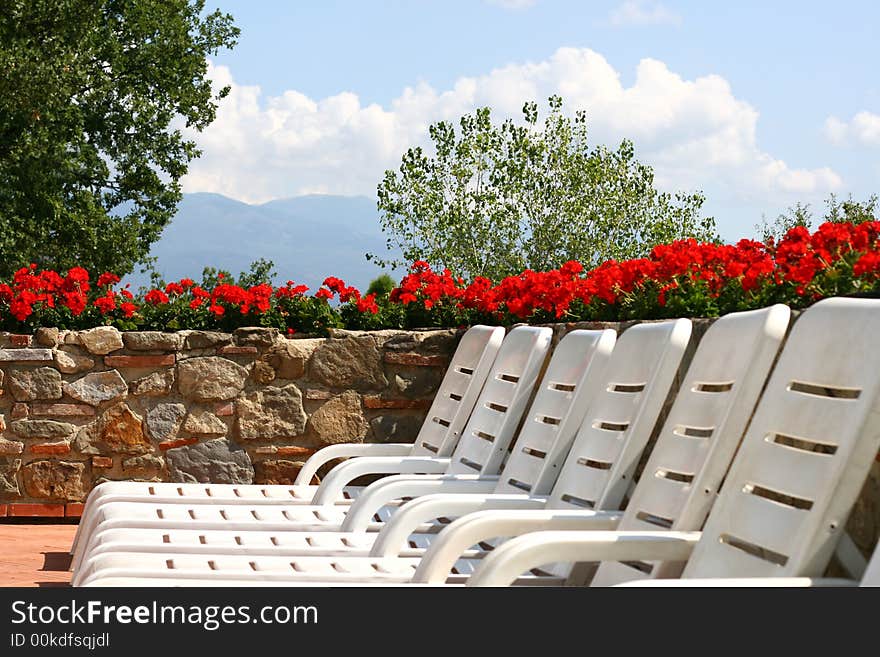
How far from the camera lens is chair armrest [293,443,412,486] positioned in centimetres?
447

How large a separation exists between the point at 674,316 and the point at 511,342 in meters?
0.60

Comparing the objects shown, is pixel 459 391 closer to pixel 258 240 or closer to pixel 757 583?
pixel 757 583

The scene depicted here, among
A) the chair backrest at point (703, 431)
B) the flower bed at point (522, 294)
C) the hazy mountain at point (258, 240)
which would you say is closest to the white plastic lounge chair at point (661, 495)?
the chair backrest at point (703, 431)

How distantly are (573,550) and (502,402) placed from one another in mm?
1762

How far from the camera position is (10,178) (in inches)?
637

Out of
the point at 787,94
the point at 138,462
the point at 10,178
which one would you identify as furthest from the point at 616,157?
the point at 138,462

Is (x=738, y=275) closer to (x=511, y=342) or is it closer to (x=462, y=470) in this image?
(x=511, y=342)

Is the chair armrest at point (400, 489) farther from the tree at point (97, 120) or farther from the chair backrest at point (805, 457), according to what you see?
the tree at point (97, 120)

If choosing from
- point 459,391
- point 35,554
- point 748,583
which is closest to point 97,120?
point 35,554

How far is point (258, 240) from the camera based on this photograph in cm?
15762

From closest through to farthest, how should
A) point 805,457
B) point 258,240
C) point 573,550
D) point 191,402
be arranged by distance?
point 805,457
point 573,550
point 191,402
point 258,240

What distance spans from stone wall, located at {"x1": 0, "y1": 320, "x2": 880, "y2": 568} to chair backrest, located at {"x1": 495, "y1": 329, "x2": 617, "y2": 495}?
1947 mm
